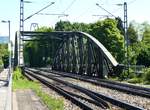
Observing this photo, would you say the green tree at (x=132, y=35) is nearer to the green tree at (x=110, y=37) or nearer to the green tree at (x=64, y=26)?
the green tree at (x=64, y=26)

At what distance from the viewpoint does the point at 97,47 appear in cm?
4884

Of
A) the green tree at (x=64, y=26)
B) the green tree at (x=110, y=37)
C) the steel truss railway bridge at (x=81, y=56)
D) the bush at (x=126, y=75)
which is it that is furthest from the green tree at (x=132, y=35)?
the bush at (x=126, y=75)

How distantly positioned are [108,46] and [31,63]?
46139 mm

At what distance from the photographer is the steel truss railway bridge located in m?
48.0

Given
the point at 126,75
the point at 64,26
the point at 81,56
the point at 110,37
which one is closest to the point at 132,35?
the point at 64,26

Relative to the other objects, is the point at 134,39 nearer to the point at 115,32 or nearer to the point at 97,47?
the point at 115,32

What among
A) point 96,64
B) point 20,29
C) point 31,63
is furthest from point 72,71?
point 31,63

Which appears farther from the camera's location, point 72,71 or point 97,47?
point 72,71

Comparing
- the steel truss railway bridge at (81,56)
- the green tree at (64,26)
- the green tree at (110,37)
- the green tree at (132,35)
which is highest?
the green tree at (64,26)

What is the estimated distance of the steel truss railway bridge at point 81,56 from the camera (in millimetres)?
48000

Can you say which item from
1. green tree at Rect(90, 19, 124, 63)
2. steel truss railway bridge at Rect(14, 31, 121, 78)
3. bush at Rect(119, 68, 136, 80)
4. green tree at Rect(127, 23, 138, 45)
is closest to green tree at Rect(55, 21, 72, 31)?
green tree at Rect(127, 23, 138, 45)

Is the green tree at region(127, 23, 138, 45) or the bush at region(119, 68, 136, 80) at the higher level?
the green tree at region(127, 23, 138, 45)

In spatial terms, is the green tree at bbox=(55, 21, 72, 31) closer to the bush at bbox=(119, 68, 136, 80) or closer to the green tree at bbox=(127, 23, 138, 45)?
the green tree at bbox=(127, 23, 138, 45)

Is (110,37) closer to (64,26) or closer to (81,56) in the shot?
(81,56)
